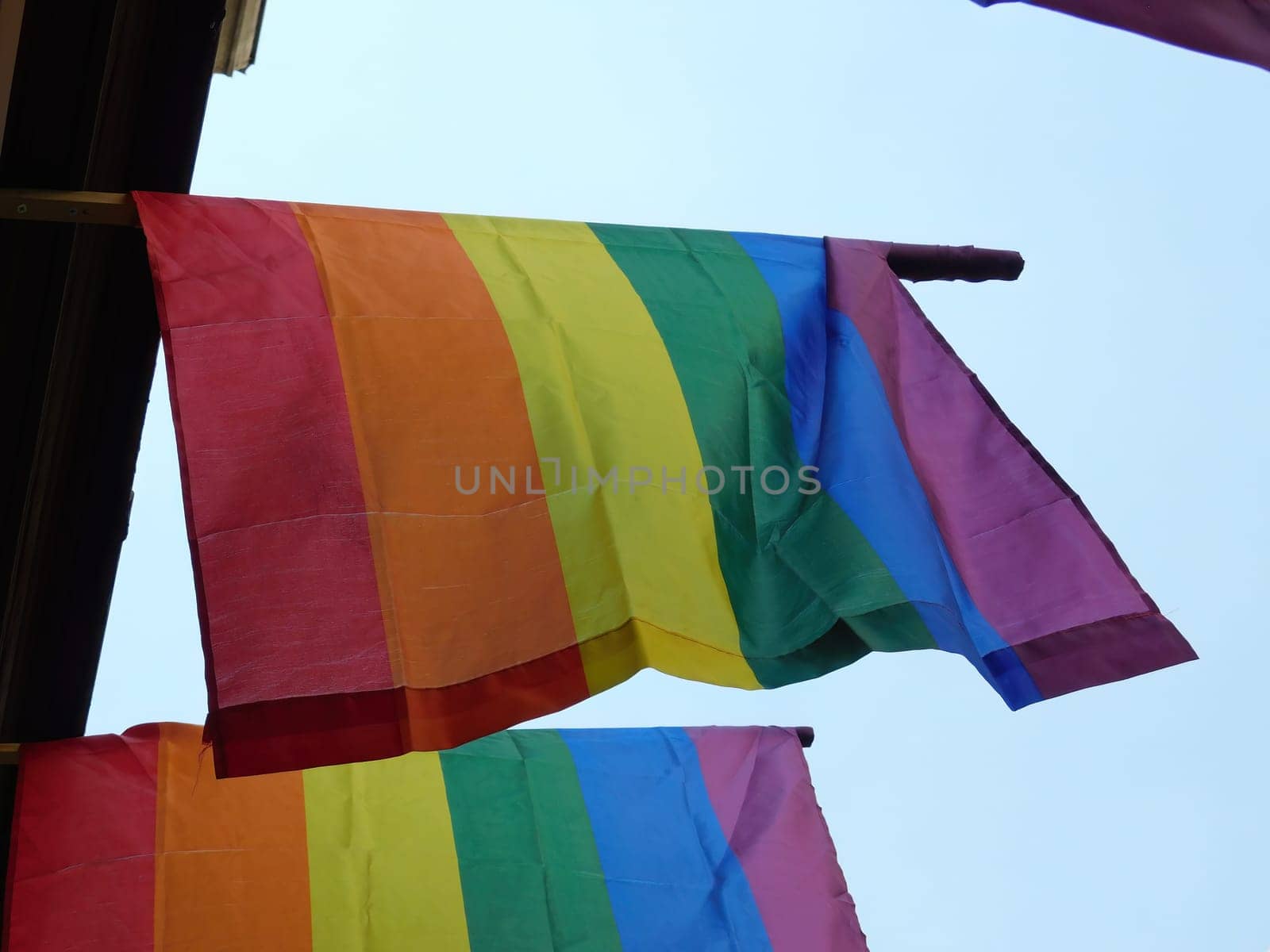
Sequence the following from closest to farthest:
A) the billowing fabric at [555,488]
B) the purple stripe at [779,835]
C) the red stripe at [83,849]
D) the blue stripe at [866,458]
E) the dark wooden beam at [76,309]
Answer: the billowing fabric at [555,488], the dark wooden beam at [76,309], the blue stripe at [866,458], the red stripe at [83,849], the purple stripe at [779,835]

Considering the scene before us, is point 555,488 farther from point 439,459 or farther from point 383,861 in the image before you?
point 383,861

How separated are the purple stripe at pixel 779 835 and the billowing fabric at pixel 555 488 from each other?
1547mm

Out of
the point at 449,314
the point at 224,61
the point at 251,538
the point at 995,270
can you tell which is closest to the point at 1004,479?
the point at 995,270

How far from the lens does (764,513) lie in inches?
105

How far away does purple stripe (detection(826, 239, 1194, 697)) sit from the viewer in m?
2.59

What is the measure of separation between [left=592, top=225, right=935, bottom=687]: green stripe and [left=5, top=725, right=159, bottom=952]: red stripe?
69.2 inches

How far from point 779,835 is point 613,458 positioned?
1934 millimetres

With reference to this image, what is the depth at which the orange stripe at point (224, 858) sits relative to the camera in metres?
3.16

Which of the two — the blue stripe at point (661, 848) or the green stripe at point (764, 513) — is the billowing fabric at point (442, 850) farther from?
the green stripe at point (764, 513)

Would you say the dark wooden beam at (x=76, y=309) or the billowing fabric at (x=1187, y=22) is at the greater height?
the dark wooden beam at (x=76, y=309)

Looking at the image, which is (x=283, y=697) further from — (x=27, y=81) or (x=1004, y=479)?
(x=1004, y=479)

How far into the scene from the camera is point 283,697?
208 centimetres

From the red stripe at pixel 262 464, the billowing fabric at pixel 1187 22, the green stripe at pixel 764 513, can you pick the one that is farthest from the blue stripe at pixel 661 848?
the billowing fabric at pixel 1187 22

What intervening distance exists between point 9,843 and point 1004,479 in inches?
107
